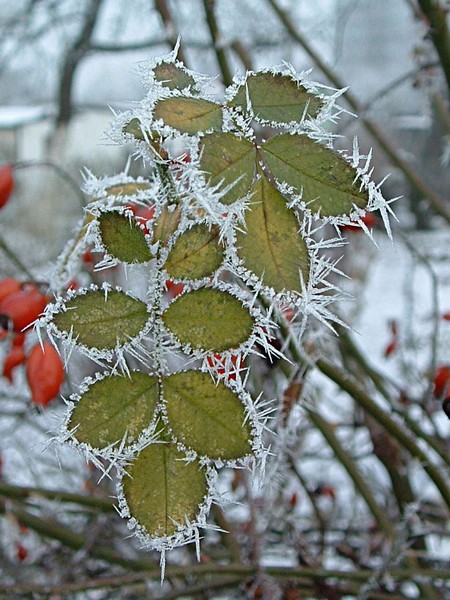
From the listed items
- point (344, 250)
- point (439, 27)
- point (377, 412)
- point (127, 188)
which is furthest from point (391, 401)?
point (344, 250)

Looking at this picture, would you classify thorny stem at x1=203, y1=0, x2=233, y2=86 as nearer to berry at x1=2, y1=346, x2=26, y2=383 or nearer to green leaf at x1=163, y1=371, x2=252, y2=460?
berry at x1=2, y1=346, x2=26, y2=383

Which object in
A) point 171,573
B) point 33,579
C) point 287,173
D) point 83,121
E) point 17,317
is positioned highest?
point 287,173

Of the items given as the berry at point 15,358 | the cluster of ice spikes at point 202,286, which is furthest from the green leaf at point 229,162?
the berry at point 15,358

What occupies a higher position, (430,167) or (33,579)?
(33,579)

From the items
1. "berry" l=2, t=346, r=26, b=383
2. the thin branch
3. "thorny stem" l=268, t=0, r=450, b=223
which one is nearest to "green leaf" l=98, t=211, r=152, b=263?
"berry" l=2, t=346, r=26, b=383

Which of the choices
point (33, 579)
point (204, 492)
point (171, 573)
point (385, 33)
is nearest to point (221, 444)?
point (204, 492)

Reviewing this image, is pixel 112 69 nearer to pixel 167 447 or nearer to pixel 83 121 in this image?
pixel 83 121

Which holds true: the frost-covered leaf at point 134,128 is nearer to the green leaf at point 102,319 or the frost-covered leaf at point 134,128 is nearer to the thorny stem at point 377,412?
the green leaf at point 102,319
